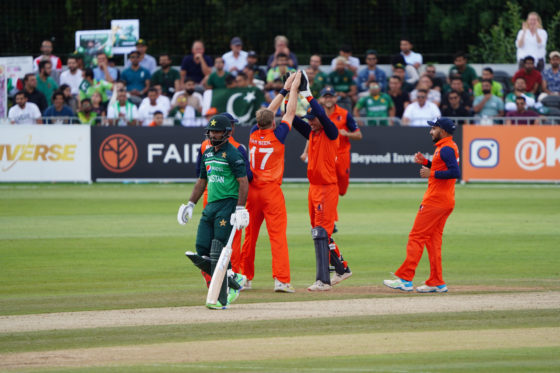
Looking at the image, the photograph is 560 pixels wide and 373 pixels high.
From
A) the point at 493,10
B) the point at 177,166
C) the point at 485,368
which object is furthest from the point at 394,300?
the point at 493,10

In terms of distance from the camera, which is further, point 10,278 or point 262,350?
point 10,278

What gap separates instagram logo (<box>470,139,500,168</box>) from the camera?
26.0 meters

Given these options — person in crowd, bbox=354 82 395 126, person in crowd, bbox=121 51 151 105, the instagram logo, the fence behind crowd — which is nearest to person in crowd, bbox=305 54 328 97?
person in crowd, bbox=354 82 395 126

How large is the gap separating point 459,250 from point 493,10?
2431 cm

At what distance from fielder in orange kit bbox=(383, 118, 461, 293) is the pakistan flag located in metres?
15.5

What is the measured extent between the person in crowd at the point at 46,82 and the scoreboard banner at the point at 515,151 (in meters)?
11.9

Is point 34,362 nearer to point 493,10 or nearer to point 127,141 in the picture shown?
point 127,141

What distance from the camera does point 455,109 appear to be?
26.9m

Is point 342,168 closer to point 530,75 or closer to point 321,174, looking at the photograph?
point 321,174

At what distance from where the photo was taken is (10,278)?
13031 millimetres

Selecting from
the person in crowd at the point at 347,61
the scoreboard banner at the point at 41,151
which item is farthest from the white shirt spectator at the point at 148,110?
the person in crowd at the point at 347,61

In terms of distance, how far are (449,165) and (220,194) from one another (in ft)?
8.92

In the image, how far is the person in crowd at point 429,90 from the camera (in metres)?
27.1

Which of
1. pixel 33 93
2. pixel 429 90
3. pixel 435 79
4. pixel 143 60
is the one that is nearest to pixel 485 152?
pixel 429 90
